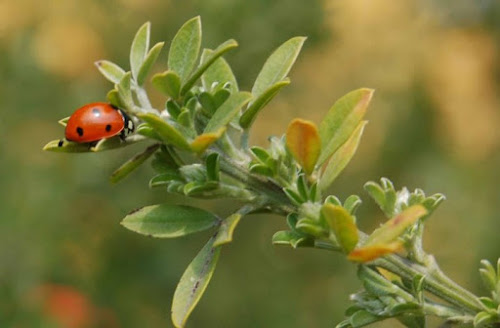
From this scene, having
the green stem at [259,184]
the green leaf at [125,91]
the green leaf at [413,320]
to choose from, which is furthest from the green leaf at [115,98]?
the green leaf at [413,320]

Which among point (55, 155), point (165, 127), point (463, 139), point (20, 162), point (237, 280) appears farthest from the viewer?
point (463, 139)

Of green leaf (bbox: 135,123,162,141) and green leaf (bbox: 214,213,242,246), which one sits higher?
green leaf (bbox: 135,123,162,141)

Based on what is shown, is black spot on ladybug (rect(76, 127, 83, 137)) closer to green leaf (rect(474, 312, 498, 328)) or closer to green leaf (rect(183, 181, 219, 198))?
green leaf (rect(183, 181, 219, 198))

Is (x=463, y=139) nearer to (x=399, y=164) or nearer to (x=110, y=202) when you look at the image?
(x=399, y=164)

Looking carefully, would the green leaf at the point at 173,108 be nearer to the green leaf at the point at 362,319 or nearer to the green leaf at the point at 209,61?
the green leaf at the point at 209,61

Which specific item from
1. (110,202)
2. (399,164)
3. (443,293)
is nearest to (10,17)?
(110,202)

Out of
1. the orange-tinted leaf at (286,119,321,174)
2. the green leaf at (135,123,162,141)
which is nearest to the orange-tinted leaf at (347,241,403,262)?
the orange-tinted leaf at (286,119,321,174)
